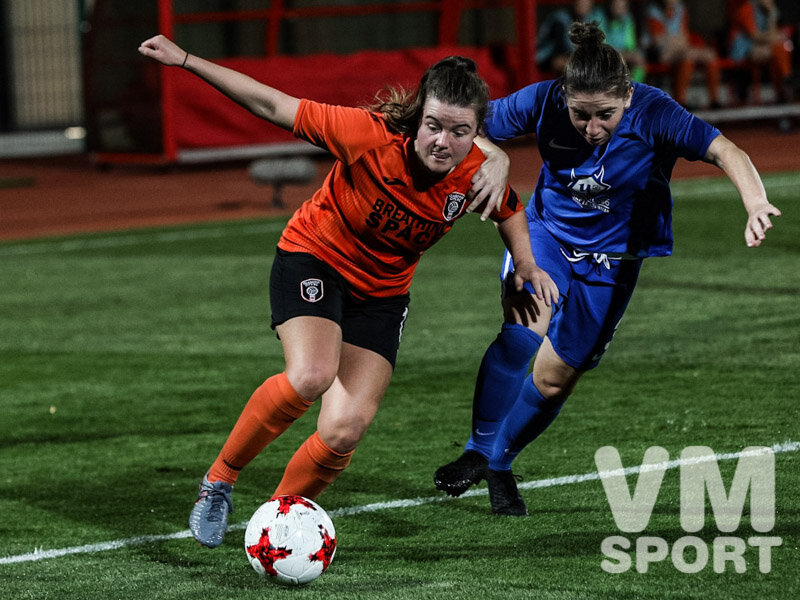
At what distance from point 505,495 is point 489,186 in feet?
4.02

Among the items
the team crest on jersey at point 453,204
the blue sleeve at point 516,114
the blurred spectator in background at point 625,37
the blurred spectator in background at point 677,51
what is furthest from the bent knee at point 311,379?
the blurred spectator in background at point 677,51

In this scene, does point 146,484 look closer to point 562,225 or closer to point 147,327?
point 562,225

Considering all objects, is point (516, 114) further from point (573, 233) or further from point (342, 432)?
point (342, 432)

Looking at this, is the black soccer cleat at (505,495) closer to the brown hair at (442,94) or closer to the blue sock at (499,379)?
the blue sock at (499,379)

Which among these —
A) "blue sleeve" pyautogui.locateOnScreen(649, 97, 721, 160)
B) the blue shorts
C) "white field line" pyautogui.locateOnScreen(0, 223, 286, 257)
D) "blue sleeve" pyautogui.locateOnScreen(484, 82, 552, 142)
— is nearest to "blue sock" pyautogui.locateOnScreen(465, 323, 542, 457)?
the blue shorts

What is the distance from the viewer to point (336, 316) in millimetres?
5312

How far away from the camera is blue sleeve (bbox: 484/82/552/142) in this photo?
18.9 ft

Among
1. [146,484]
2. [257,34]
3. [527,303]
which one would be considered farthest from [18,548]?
[257,34]

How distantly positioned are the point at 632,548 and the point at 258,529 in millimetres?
1297

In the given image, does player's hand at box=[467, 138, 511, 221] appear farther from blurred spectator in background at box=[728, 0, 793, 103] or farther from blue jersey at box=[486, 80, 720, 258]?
blurred spectator in background at box=[728, 0, 793, 103]

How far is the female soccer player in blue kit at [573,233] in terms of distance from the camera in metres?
5.45

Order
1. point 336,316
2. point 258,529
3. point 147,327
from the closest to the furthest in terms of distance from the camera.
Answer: point 258,529 < point 336,316 < point 147,327

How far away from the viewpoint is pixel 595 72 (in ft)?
17.4

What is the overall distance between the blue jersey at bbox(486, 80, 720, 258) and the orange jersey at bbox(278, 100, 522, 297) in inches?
15.6
